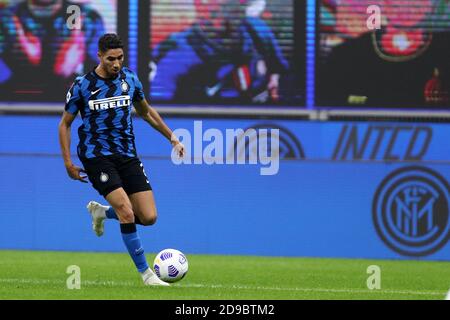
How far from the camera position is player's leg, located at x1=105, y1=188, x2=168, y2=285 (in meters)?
9.70

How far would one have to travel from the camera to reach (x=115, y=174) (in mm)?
9828

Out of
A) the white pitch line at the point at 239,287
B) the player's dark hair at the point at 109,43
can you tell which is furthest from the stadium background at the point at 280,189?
the player's dark hair at the point at 109,43

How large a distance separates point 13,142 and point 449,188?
18.7 feet

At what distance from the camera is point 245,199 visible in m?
14.8

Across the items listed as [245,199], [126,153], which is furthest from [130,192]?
[245,199]

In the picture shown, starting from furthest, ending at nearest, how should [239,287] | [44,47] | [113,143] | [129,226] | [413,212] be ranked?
[44,47], [413,212], [239,287], [113,143], [129,226]

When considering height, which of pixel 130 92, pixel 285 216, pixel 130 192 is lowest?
pixel 285 216

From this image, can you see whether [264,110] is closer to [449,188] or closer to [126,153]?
[449,188]

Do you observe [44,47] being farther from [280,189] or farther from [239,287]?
[239,287]

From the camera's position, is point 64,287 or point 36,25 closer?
point 64,287

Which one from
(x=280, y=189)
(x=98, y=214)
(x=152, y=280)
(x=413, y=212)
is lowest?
(x=413, y=212)

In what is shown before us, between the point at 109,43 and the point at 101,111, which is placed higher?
the point at 109,43

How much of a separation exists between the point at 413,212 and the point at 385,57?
232 centimetres

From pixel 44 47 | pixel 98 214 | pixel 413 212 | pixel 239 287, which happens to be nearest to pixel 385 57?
pixel 413 212
